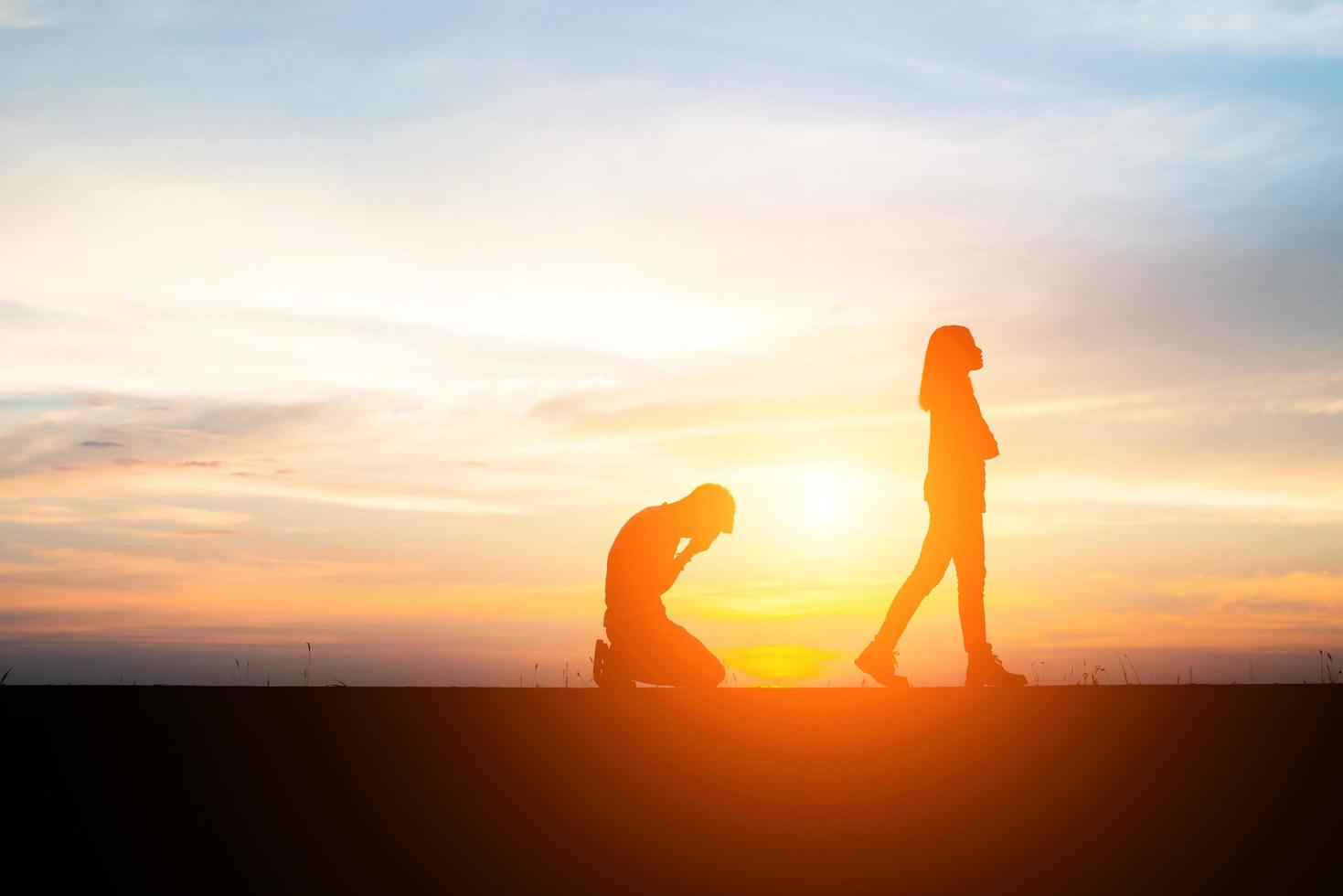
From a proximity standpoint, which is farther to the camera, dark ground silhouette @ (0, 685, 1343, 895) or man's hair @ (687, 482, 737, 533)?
man's hair @ (687, 482, 737, 533)

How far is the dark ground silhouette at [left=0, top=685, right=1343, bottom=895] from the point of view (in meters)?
5.61

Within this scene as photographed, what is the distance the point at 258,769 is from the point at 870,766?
3.42 meters

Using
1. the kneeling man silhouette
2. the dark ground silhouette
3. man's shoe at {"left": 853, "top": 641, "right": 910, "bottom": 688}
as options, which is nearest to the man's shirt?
the kneeling man silhouette

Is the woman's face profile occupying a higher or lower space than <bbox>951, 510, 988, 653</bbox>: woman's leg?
higher

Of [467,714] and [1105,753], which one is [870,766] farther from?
[467,714]

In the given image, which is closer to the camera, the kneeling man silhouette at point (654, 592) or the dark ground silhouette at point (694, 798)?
the dark ground silhouette at point (694, 798)

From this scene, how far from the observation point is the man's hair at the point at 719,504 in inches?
488

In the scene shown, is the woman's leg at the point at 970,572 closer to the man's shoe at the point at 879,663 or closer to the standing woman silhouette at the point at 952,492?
the standing woman silhouette at the point at 952,492

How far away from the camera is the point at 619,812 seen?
661 cm

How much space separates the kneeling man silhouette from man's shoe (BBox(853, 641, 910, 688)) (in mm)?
1463

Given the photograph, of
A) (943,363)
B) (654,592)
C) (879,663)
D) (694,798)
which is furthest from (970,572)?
(694,798)

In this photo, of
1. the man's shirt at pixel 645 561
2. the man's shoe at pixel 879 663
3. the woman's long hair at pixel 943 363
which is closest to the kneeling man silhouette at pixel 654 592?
the man's shirt at pixel 645 561

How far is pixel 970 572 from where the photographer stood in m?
12.2

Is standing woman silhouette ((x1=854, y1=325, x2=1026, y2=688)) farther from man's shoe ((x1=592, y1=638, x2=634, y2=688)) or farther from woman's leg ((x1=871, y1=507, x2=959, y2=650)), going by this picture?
man's shoe ((x1=592, y1=638, x2=634, y2=688))
